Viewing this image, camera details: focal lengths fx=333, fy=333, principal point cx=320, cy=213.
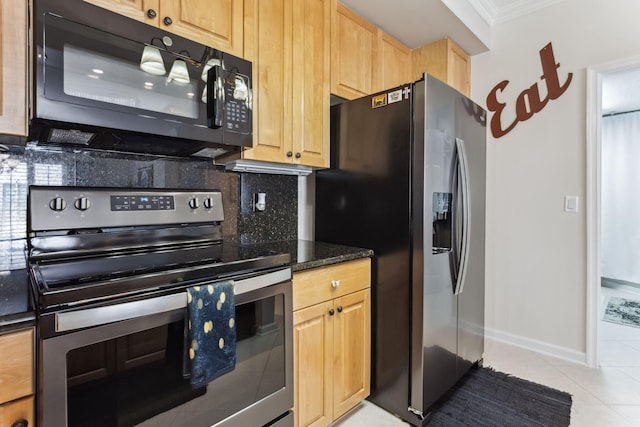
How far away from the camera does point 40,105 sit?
0.99m

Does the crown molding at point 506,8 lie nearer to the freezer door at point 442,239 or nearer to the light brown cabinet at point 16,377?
the freezer door at point 442,239

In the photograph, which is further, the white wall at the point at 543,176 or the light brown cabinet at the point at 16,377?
the white wall at the point at 543,176

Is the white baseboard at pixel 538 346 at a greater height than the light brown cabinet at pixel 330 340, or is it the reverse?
the light brown cabinet at pixel 330 340

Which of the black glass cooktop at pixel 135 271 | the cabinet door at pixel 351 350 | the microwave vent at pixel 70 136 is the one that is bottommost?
the cabinet door at pixel 351 350

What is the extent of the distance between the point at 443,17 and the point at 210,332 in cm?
242

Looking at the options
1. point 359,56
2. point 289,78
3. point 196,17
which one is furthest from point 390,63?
point 196,17

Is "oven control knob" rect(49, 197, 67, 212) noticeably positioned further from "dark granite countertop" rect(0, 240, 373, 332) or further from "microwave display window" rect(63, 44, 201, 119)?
"microwave display window" rect(63, 44, 201, 119)

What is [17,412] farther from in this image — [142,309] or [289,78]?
Result: [289,78]

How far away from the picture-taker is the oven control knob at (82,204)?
1.28m

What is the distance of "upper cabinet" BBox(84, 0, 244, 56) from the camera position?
1214 mm

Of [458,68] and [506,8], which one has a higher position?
[506,8]

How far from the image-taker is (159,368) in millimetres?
991

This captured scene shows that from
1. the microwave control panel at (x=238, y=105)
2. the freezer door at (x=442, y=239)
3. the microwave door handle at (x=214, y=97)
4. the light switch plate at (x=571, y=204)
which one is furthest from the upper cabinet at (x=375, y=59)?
the light switch plate at (x=571, y=204)

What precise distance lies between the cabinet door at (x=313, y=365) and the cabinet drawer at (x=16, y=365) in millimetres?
866
